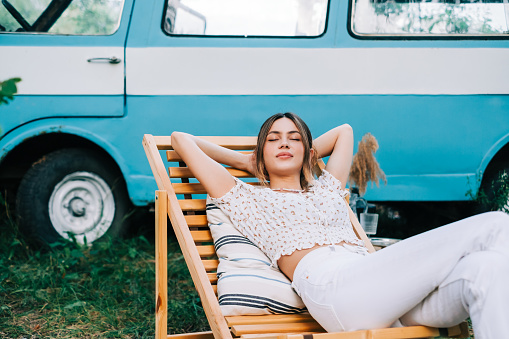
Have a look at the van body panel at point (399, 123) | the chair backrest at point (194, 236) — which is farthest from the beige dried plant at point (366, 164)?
the van body panel at point (399, 123)

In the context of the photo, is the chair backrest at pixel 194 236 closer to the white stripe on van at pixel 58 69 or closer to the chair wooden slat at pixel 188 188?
the chair wooden slat at pixel 188 188

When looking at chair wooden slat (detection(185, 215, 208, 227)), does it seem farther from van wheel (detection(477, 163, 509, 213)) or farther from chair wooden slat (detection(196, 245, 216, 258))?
van wheel (detection(477, 163, 509, 213))

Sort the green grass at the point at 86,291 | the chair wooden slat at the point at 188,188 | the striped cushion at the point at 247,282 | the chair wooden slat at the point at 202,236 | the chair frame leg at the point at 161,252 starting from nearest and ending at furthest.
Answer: the striped cushion at the point at 247,282 < the chair frame leg at the point at 161,252 < the chair wooden slat at the point at 202,236 < the chair wooden slat at the point at 188,188 < the green grass at the point at 86,291

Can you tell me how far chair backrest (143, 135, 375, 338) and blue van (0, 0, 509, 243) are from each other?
1.04 metres

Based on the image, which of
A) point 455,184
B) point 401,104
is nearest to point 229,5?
point 401,104

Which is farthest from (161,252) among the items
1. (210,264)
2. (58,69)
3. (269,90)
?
(58,69)

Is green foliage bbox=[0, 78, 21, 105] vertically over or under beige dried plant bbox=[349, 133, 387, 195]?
under

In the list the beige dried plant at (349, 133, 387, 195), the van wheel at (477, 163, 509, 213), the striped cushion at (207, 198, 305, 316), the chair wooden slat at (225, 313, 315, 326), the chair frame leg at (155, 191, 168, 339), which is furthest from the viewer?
the van wheel at (477, 163, 509, 213)

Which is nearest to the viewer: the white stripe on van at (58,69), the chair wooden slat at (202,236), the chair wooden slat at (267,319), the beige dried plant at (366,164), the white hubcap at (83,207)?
the chair wooden slat at (267,319)

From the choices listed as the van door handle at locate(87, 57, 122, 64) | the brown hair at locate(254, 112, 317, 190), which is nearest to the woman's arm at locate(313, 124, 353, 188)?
the brown hair at locate(254, 112, 317, 190)

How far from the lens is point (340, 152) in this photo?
3193 millimetres

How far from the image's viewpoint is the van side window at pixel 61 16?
4.32 meters

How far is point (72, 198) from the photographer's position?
4520 millimetres

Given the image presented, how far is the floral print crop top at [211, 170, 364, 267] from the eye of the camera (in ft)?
8.52
